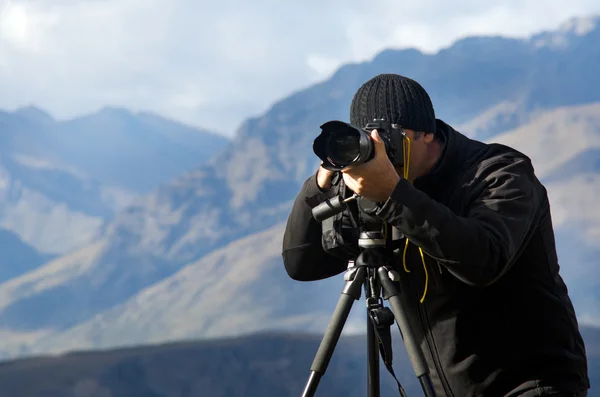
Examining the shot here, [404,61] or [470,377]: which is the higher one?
[404,61]

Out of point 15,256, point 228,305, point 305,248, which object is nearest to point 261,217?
point 15,256

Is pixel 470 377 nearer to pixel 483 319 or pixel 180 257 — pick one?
pixel 483 319

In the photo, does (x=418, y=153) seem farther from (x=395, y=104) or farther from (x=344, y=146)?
(x=344, y=146)

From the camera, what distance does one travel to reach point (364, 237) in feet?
4.73

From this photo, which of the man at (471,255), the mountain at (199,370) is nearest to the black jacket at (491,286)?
the man at (471,255)

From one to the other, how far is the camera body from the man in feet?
0.06

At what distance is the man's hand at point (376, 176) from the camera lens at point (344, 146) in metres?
0.02

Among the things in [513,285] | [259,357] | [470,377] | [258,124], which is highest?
[258,124]

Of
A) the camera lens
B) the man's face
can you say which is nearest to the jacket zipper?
the man's face

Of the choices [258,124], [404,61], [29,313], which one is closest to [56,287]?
[29,313]

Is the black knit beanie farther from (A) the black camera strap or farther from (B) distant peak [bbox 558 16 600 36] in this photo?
(B) distant peak [bbox 558 16 600 36]

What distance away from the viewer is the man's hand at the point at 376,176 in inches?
51.4

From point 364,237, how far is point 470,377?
282mm

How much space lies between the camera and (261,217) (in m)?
26.3
